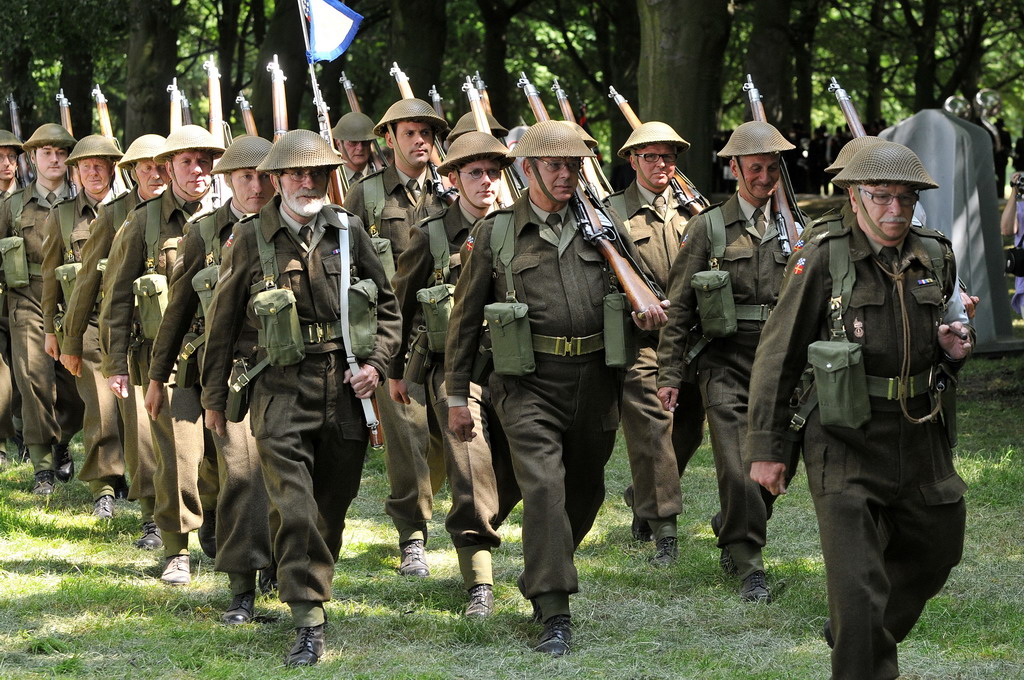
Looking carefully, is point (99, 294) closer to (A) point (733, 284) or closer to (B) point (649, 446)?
(B) point (649, 446)

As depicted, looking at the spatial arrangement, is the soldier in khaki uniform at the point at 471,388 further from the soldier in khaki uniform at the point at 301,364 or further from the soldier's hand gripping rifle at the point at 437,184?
the soldier in khaki uniform at the point at 301,364

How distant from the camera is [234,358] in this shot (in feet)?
23.9

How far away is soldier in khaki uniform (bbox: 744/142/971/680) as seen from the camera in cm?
546

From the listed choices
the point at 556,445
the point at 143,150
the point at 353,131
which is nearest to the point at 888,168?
the point at 556,445

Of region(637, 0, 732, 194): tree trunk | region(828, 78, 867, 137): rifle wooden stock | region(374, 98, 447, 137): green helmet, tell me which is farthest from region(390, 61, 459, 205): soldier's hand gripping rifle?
region(637, 0, 732, 194): tree trunk

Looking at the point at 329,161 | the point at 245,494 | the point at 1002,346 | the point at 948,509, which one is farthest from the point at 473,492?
the point at 1002,346

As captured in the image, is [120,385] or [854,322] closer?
[854,322]

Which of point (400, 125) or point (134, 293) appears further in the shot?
point (400, 125)

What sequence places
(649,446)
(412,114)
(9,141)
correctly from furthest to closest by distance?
(9,141) → (412,114) → (649,446)

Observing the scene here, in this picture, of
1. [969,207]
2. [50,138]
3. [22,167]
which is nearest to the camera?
[50,138]

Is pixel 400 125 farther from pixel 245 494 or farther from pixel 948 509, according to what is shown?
pixel 948 509

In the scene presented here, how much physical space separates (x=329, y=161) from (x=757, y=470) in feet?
8.29

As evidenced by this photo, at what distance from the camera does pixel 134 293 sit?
851 cm

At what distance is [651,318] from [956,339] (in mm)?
1718
